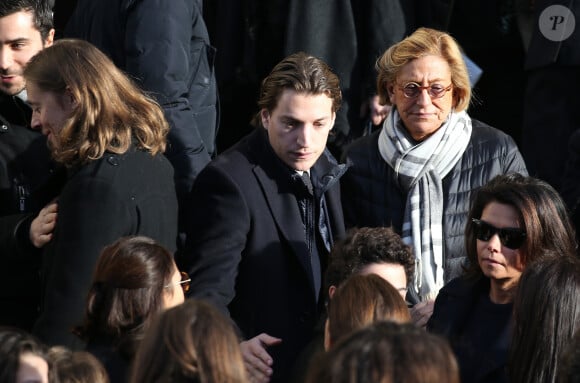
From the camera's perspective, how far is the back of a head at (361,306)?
299cm

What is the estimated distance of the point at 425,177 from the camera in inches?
175

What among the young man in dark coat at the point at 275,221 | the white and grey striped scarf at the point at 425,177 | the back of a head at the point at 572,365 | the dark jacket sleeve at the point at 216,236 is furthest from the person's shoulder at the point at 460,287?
the back of a head at the point at 572,365

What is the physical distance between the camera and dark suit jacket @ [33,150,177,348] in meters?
3.61

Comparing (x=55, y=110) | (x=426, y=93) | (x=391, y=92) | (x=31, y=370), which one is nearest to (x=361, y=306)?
(x=31, y=370)

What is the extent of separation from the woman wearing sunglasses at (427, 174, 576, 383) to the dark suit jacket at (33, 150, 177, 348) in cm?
109

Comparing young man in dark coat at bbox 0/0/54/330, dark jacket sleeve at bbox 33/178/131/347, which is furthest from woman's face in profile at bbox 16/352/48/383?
young man in dark coat at bbox 0/0/54/330

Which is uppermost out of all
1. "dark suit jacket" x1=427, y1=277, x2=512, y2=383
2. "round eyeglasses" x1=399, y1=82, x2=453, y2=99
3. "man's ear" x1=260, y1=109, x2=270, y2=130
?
"round eyeglasses" x1=399, y1=82, x2=453, y2=99

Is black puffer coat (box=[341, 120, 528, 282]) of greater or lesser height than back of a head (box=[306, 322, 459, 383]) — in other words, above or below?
→ below

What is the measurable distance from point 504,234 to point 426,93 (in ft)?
2.64

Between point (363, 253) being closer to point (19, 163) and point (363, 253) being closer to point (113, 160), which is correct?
point (113, 160)

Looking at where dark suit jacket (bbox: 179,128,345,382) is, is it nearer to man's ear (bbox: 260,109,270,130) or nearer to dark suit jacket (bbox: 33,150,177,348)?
man's ear (bbox: 260,109,270,130)

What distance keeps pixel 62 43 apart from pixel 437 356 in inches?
78.0

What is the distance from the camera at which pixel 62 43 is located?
3854 mm

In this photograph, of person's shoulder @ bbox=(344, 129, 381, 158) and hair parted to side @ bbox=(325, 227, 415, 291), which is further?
person's shoulder @ bbox=(344, 129, 381, 158)
